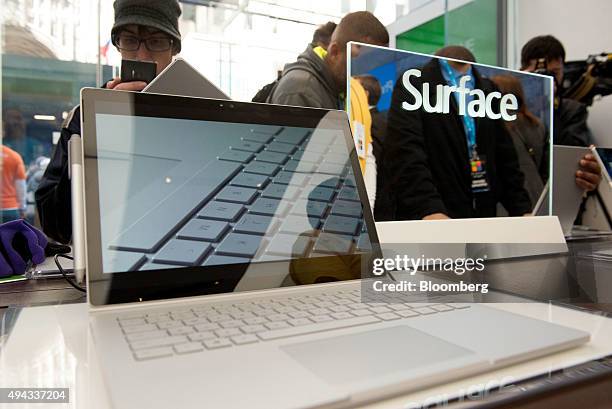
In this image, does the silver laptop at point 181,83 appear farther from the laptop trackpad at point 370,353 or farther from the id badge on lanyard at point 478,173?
the id badge on lanyard at point 478,173

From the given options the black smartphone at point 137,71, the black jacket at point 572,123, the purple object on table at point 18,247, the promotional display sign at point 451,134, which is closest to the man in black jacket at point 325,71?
the promotional display sign at point 451,134

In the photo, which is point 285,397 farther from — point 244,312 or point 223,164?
point 223,164

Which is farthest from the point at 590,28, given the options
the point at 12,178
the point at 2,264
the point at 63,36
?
the point at 12,178

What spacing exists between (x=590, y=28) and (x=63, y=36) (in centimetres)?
326

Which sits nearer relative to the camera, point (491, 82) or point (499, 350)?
point (499, 350)

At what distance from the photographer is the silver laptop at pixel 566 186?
118cm

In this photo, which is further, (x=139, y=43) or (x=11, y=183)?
(x=11, y=183)

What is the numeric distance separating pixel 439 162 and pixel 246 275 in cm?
58

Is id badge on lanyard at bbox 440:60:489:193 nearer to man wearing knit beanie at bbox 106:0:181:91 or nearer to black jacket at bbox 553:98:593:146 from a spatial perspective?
man wearing knit beanie at bbox 106:0:181:91

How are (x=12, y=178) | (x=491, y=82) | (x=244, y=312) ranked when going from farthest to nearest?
(x=12, y=178), (x=491, y=82), (x=244, y=312)

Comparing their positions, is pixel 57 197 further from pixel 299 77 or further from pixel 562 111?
pixel 562 111

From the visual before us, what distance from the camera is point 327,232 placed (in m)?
0.59

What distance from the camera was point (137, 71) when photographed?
775 mm

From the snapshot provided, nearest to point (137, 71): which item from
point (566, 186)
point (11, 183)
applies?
point (566, 186)
